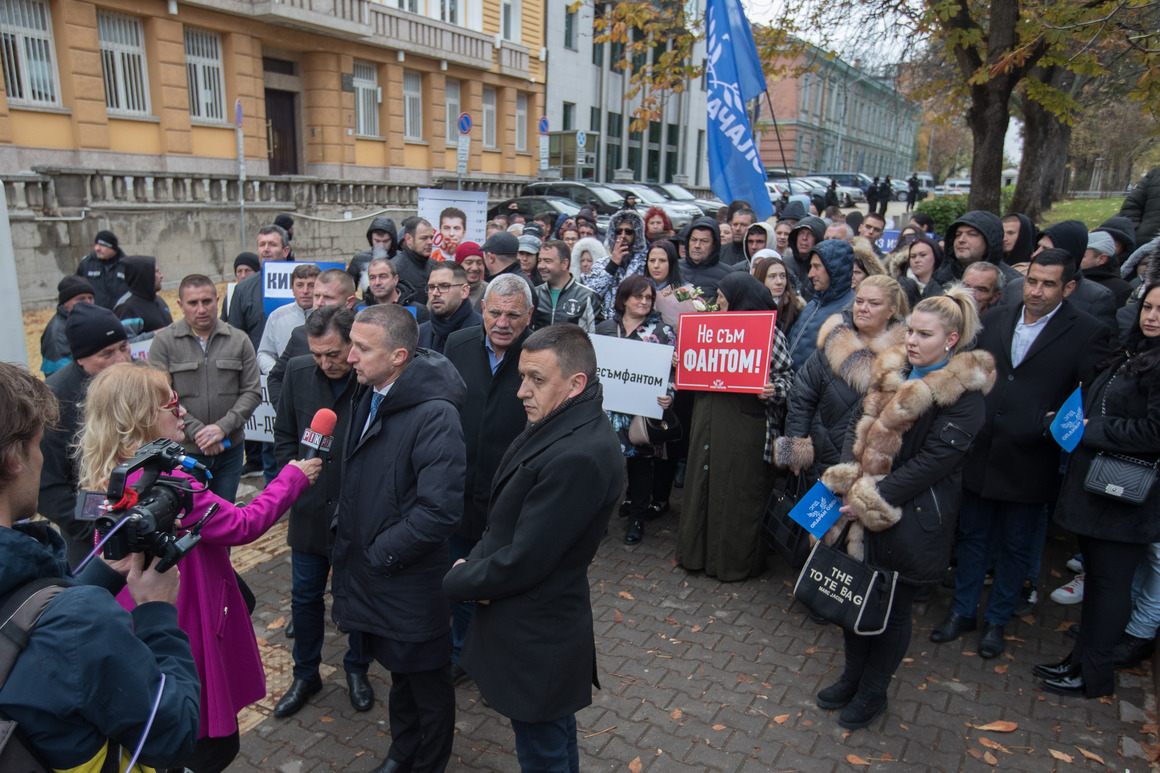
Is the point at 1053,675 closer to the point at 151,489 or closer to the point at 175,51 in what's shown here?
the point at 151,489

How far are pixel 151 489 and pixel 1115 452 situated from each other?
4.29 meters

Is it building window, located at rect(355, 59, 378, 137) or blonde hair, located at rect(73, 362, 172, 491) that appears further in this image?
building window, located at rect(355, 59, 378, 137)

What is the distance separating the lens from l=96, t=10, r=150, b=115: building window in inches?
644

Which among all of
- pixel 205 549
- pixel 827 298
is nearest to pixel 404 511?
pixel 205 549

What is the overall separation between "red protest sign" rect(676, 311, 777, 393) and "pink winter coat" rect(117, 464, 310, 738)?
2.96 m

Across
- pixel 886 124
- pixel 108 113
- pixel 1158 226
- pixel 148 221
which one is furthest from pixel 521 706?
pixel 886 124

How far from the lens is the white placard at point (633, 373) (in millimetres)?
5207

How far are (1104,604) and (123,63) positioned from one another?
20.5 meters

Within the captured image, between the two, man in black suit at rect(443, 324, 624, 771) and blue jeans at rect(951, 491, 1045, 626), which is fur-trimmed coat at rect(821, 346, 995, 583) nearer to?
blue jeans at rect(951, 491, 1045, 626)

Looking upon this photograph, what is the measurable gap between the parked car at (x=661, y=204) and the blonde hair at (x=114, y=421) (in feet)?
66.6

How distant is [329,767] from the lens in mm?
3348

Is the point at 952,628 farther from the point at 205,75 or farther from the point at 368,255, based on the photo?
the point at 205,75

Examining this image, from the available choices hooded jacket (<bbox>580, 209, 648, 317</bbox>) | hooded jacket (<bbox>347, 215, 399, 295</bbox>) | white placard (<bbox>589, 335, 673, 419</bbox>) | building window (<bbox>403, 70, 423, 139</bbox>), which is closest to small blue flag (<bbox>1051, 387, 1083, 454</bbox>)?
white placard (<bbox>589, 335, 673, 419</bbox>)

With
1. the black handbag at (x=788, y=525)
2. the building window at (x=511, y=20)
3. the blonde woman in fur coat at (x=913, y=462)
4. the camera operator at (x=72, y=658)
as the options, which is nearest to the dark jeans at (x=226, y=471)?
the camera operator at (x=72, y=658)
